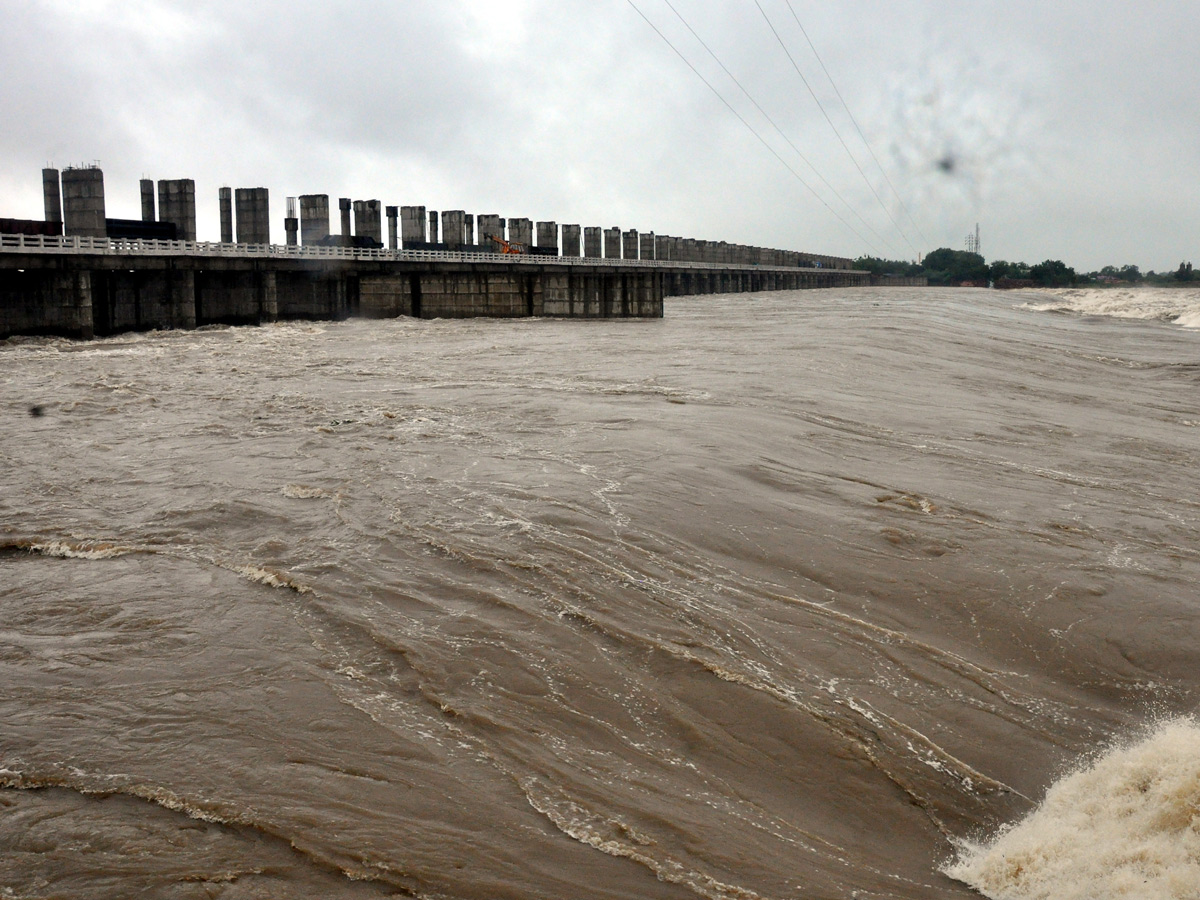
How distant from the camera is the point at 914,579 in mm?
8461

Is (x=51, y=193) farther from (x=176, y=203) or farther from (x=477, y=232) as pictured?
(x=477, y=232)

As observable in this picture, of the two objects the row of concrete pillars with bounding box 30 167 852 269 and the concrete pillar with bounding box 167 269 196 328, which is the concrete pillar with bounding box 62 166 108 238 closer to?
the row of concrete pillars with bounding box 30 167 852 269

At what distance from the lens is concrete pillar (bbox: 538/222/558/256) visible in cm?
10175

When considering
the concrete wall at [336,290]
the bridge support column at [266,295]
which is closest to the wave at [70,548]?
the concrete wall at [336,290]

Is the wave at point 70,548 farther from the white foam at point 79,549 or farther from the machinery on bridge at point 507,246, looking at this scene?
the machinery on bridge at point 507,246

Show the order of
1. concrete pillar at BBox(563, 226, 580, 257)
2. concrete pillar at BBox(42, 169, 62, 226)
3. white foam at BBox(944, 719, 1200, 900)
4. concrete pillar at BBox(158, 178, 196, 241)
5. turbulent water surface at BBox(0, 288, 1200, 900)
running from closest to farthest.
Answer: white foam at BBox(944, 719, 1200, 900), turbulent water surface at BBox(0, 288, 1200, 900), concrete pillar at BBox(42, 169, 62, 226), concrete pillar at BBox(158, 178, 196, 241), concrete pillar at BBox(563, 226, 580, 257)

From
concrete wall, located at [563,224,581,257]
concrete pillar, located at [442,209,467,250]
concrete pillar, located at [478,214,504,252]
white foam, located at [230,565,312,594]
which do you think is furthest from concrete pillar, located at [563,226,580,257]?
white foam, located at [230,565,312,594]

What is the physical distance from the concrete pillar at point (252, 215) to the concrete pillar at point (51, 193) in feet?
31.7

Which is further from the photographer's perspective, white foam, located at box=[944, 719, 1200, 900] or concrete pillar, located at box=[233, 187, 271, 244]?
concrete pillar, located at box=[233, 187, 271, 244]

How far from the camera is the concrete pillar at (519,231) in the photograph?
309 feet

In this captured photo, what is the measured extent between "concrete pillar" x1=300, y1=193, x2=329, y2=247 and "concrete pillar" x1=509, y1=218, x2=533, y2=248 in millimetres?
30187

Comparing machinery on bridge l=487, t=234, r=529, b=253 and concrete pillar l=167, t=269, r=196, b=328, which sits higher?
machinery on bridge l=487, t=234, r=529, b=253

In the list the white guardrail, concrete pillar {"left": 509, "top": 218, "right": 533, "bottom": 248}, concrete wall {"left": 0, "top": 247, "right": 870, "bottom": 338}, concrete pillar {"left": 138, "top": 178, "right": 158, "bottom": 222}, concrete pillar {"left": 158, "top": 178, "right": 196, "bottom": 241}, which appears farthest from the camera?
concrete pillar {"left": 509, "top": 218, "right": 533, "bottom": 248}

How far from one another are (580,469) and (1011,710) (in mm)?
6953
